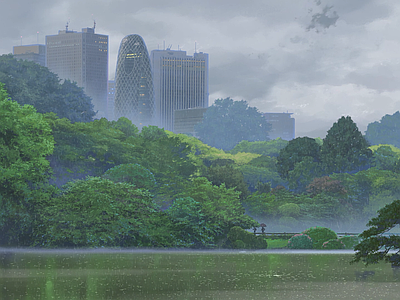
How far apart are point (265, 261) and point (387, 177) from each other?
111 ft

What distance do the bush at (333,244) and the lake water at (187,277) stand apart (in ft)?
25.5

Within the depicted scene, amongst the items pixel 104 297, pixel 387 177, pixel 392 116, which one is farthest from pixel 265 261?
pixel 392 116

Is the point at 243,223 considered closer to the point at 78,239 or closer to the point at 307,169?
the point at 78,239

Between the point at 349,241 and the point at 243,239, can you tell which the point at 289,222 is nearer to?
the point at 349,241

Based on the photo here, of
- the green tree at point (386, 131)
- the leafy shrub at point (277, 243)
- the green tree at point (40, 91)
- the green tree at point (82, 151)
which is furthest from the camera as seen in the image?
the green tree at point (386, 131)

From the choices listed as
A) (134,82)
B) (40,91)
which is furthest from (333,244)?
(134,82)

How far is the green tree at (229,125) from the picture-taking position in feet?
491

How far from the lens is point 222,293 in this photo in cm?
1744

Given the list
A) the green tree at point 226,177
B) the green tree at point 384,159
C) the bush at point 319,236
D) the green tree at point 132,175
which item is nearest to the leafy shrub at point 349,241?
the bush at point 319,236

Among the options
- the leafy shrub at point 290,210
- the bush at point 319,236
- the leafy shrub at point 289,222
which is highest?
the leafy shrub at point 290,210

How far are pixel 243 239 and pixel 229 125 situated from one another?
374ft

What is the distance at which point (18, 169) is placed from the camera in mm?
35812

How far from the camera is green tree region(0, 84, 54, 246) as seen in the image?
35750mm

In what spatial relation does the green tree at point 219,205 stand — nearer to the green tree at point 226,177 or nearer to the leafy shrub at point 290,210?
the green tree at point 226,177
